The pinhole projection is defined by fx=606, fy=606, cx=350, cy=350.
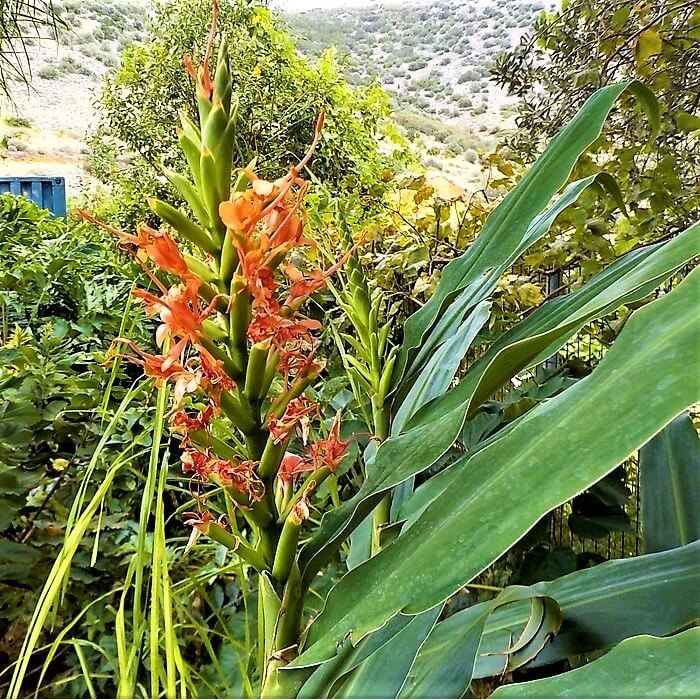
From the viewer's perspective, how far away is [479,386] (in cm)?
24

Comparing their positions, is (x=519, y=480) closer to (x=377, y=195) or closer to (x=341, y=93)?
(x=377, y=195)

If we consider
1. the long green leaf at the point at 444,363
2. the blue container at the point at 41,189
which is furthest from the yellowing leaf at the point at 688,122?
the blue container at the point at 41,189

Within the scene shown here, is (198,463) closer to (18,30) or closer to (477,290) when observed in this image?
(477,290)

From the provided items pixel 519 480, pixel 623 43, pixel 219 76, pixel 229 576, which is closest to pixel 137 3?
pixel 623 43

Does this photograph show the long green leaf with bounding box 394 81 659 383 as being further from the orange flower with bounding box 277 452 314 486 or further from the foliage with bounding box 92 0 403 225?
the foliage with bounding box 92 0 403 225

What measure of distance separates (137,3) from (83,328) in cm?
109

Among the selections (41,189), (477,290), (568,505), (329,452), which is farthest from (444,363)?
(41,189)

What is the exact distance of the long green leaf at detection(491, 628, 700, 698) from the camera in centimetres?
19

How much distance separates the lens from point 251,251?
243 mm

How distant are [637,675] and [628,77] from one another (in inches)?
32.6

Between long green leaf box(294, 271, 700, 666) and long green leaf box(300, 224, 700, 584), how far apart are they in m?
0.03

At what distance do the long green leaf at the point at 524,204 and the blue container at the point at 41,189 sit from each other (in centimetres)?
169

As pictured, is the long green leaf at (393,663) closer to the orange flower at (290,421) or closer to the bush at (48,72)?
the orange flower at (290,421)

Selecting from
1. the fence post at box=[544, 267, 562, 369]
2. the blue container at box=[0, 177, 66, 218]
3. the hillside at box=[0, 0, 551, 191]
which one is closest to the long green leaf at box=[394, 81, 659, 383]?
the fence post at box=[544, 267, 562, 369]
